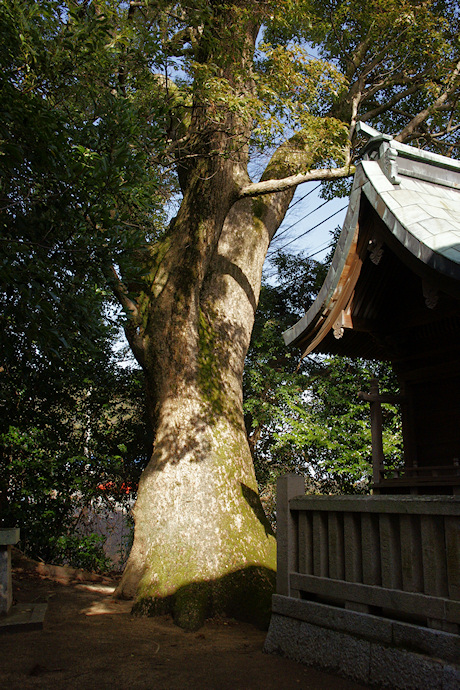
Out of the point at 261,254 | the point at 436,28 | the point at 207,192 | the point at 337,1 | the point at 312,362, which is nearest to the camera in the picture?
the point at 207,192

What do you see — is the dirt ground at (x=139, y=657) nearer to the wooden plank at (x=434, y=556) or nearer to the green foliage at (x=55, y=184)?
the wooden plank at (x=434, y=556)

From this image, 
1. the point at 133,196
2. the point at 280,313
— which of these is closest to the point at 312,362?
the point at 280,313

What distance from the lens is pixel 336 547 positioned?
4551mm

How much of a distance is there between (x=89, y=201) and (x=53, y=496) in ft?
23.8

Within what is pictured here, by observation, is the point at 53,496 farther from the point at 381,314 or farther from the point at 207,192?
the point at 381,314

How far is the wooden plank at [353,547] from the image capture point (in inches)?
170

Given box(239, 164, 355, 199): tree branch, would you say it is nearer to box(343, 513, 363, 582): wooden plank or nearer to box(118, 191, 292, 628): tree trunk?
box(118, 191, 292, 628): tree trunk

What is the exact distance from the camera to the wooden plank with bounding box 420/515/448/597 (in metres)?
3.69

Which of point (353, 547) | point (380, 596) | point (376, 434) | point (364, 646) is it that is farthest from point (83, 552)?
point (380, 596)

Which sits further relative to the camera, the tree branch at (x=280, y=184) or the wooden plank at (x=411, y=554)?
the tree branch at (x=280, y=184)

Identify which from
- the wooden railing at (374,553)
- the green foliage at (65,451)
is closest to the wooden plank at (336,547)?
the wooden railing at (374,553)

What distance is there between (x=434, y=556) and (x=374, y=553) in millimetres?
553

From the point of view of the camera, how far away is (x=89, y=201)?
208 inches

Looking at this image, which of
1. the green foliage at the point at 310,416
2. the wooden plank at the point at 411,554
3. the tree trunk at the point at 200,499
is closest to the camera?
the wooden plank at the point at 411,554
